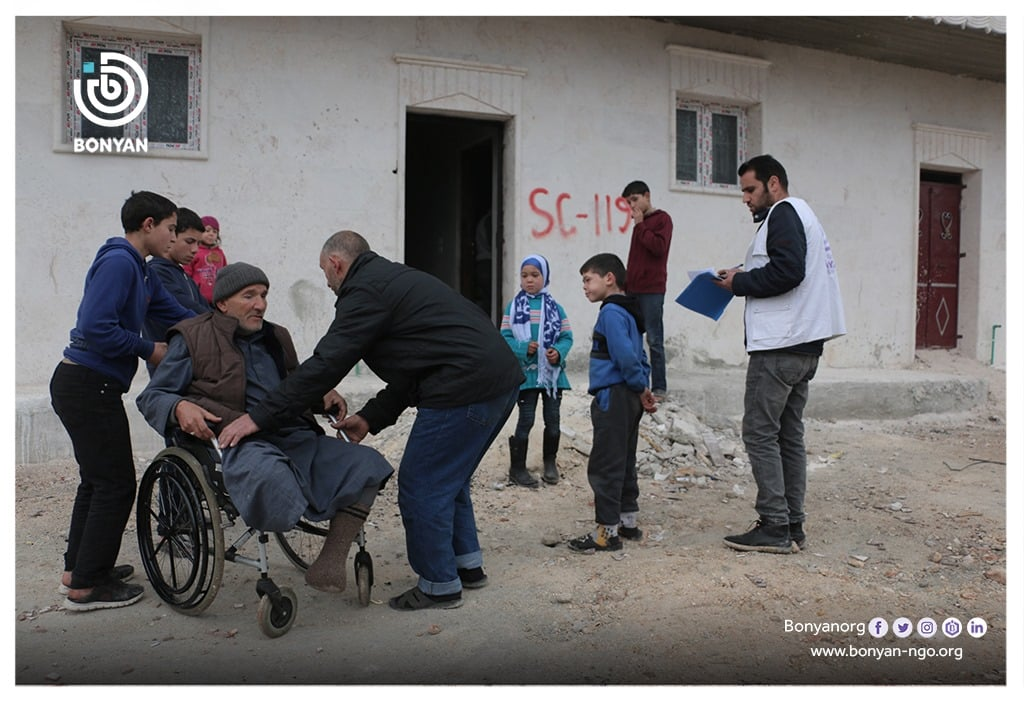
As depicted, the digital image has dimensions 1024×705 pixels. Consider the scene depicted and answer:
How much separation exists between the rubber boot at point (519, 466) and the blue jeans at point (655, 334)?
1990mm

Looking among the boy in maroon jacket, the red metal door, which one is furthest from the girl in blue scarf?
the red metal door

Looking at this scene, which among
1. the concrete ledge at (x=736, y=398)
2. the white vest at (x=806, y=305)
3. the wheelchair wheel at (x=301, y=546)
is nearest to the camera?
the wheelchair wheel at (x=301, y=546)

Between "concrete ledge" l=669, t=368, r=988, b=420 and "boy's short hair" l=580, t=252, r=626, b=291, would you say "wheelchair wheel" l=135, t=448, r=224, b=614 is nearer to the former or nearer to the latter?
"boy's short hair" l=580, t=252, r=626, b=291

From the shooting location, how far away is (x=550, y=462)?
229 inches

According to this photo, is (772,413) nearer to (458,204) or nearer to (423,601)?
(423,601)

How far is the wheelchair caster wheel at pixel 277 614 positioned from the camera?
3143 millimetres

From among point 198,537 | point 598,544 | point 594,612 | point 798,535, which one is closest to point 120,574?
point 198,537

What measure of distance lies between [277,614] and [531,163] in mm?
5847

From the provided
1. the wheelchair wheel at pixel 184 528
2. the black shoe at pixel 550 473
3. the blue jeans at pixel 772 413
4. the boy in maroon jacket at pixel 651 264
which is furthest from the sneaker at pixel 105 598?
the boy in maroon jacket at pixel 651 264

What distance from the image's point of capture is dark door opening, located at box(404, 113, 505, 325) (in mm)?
8742

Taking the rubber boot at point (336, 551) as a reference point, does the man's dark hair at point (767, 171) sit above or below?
above

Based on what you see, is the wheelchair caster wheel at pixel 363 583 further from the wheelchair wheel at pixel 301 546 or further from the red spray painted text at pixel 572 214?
the red spray painted text at pixel 572 214

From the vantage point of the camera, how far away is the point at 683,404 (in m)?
7.36

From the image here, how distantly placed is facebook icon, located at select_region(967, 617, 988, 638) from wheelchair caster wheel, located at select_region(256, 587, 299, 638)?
2758 millimetres
